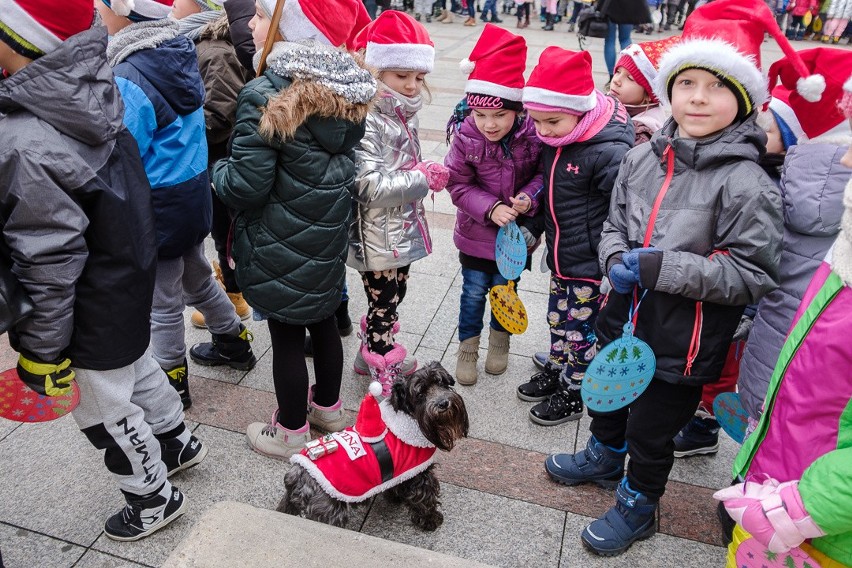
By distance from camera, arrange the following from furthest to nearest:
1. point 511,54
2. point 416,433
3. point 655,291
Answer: point 511,54 < point 416,433 < point 655,291

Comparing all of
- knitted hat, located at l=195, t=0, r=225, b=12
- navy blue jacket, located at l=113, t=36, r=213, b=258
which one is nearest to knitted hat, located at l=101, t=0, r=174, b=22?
navy blue jacket, located at l=113, t=36, r=213, b=258

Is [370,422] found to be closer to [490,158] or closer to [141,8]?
[490,158]

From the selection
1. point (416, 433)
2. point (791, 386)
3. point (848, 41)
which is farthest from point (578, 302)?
point (848, 41)

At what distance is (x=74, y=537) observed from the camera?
102 inches

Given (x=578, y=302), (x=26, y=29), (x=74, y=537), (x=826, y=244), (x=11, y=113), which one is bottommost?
(x=74, y=537)

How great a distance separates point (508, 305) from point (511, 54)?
3.91ft

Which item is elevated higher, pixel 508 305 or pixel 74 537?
pixel 508 305

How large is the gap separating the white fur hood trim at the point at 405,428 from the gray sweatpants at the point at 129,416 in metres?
0.90

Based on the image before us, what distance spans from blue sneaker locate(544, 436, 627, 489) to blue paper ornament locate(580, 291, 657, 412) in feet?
1.94

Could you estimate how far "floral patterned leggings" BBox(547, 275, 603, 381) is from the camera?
309 centimetres

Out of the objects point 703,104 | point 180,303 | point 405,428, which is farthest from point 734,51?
point 180,303

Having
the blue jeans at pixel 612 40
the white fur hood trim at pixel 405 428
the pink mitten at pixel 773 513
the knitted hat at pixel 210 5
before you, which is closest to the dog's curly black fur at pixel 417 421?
the white fur hood trim at pixel 405 428

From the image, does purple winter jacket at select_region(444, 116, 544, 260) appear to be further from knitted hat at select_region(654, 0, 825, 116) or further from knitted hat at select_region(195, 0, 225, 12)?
knitted hat at select_region(195, 0, 225, 12)

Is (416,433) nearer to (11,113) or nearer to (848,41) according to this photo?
(11,113)
